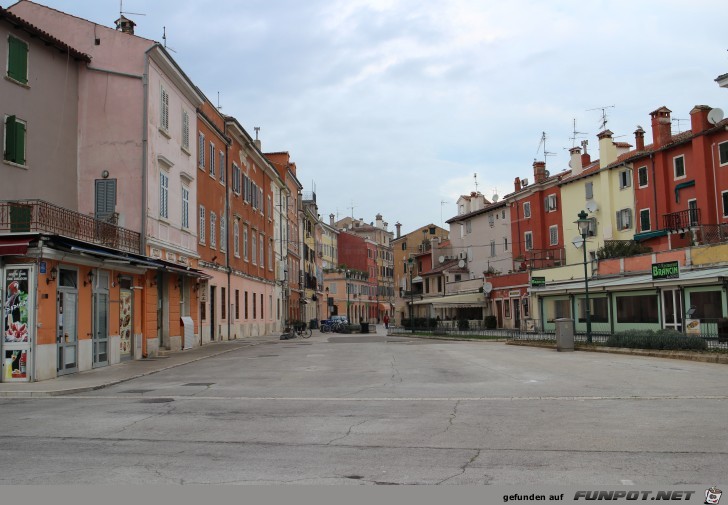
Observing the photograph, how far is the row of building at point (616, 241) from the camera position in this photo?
31.7 m

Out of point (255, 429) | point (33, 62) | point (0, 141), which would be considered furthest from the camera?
point (33, 62)

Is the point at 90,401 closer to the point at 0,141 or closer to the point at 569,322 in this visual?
the point at 0,141

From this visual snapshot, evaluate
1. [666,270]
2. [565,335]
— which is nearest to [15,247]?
[565,335]

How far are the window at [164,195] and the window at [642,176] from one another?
30.6m

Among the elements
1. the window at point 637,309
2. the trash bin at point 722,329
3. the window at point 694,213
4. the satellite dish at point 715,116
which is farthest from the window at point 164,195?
the satellite dish at point 715,116

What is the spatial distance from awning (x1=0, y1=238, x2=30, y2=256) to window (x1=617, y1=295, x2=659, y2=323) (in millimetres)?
29284

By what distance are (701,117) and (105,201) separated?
32.0m

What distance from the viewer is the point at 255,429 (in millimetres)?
9445

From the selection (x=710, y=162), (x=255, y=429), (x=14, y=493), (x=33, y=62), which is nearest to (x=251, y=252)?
(x=33, y=62)

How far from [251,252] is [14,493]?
39293 mm

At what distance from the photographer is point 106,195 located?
24641 millimetres

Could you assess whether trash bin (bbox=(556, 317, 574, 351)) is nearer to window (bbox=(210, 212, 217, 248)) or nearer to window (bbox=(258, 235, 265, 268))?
window (bbox=(210, 212, 217, 248))

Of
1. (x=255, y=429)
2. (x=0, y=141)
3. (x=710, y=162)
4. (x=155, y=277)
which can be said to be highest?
(x=710, y=162)

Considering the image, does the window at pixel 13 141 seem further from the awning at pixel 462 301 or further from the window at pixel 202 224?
the awning at pixel 462 301
